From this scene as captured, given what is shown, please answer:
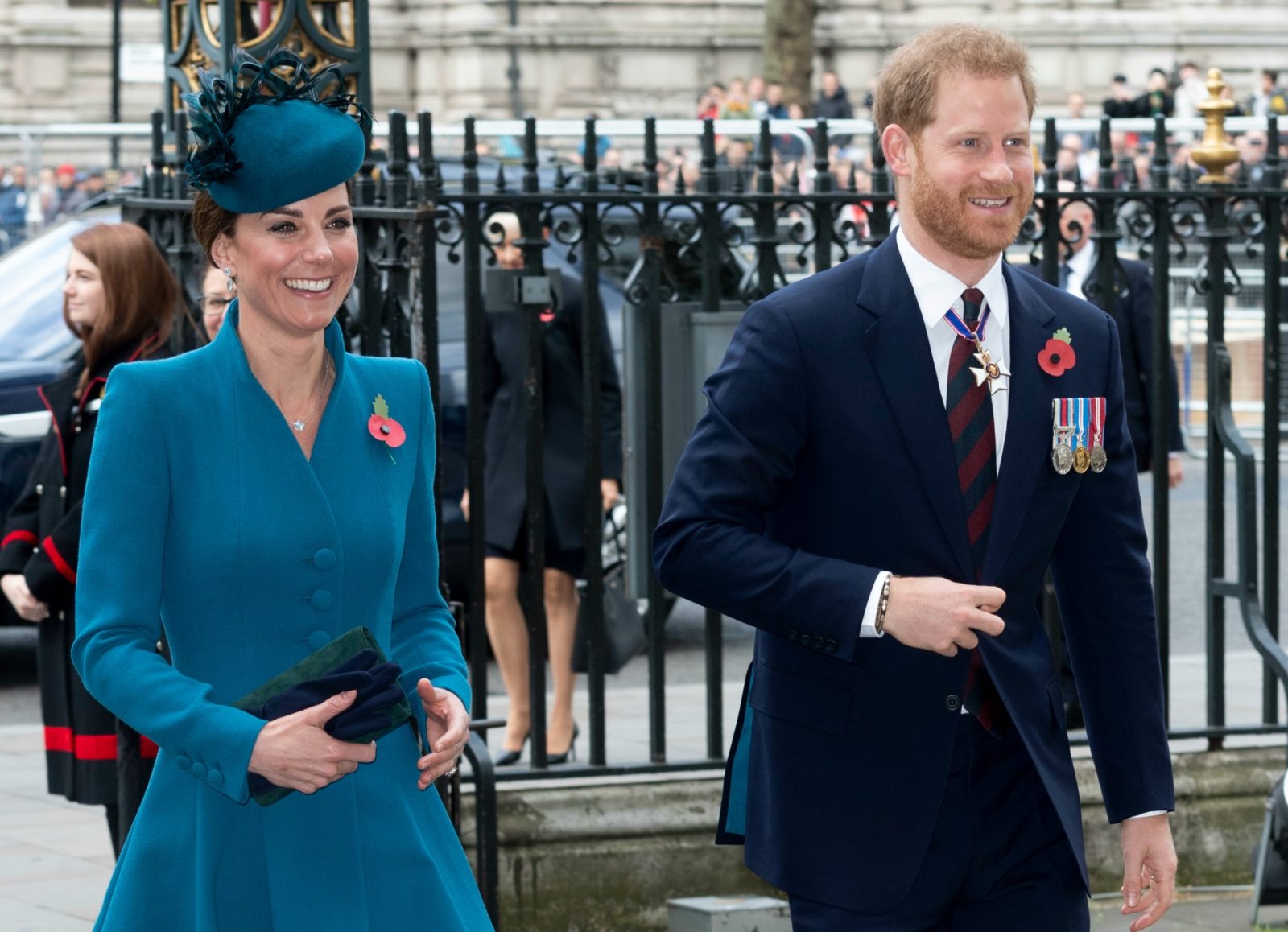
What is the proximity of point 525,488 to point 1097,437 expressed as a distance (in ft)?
14.5

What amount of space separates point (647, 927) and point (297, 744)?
3098 mm

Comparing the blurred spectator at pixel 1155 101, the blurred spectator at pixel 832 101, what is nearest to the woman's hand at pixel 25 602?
the blurred spectator at pixel 1155 101

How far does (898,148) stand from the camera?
3410mm

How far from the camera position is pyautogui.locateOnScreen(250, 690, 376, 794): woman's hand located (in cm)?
292

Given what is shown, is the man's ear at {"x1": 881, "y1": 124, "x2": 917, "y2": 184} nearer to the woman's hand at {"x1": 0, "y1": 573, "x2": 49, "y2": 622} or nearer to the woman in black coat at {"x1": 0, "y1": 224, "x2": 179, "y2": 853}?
the woman in black coat at {"x1": 0, "y1": 224, "x2": 179, "y2": 853}

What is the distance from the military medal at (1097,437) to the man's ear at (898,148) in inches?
17.5

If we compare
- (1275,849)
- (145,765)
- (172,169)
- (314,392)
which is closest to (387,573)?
(314,392)

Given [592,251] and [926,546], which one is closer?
[926,546]

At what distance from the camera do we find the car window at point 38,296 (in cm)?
968

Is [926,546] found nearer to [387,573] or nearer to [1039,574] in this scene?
[1039,574]

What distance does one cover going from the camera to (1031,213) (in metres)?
6.21

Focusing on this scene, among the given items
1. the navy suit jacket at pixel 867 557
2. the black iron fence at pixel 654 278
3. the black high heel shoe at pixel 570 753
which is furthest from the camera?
the black high heel shoe at pixel 570 753

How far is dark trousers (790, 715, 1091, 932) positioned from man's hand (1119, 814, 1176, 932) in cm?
17

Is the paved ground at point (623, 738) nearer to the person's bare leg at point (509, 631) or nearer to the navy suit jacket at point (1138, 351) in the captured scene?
the person's bare leg at point (509, 631)
